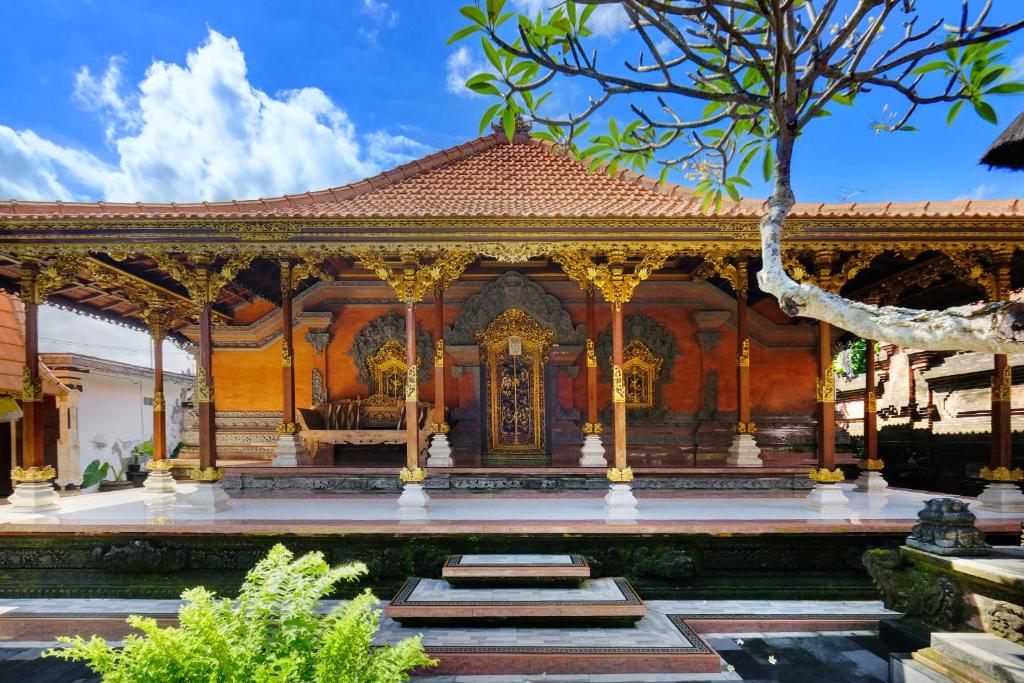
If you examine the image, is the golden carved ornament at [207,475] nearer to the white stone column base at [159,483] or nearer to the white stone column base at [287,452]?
the white stone column base at [159,483]

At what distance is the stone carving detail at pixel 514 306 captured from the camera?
1046 cm

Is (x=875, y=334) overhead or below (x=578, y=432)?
overhead

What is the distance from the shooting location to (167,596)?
5895 mm

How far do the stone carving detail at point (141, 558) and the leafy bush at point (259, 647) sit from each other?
2963 mm

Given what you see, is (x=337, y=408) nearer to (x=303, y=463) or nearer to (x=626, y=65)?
Answer: (x=303, y=463)

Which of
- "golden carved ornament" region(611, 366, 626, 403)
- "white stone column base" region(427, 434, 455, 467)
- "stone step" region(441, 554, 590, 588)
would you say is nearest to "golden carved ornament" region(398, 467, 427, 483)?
"white stone column base" region(427, 434, 455, 467)

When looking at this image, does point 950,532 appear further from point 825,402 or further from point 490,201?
point 490,201

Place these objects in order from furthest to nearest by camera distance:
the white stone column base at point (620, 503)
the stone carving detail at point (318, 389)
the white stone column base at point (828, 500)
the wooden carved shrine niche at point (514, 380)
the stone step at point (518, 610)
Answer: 1. the stone carving detail at point (318, 389)
2. the wooden carved shrine niche at point (514, 380)
3. the white stone column base at point (828, 500)
4. the white stone column base at point (620, 503)
5. the stone step at point (518, 610)

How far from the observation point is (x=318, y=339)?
1073 centimetres

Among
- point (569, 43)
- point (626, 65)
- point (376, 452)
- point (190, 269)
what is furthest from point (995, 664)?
point (190, 269)

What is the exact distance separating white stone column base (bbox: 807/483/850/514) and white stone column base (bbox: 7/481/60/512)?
989cm

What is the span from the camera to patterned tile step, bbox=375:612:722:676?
427cm

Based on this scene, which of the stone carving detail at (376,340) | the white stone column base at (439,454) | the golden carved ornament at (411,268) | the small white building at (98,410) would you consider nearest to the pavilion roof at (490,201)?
the golden carved ornament at (411,268)

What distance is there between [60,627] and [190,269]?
15.0 ft
